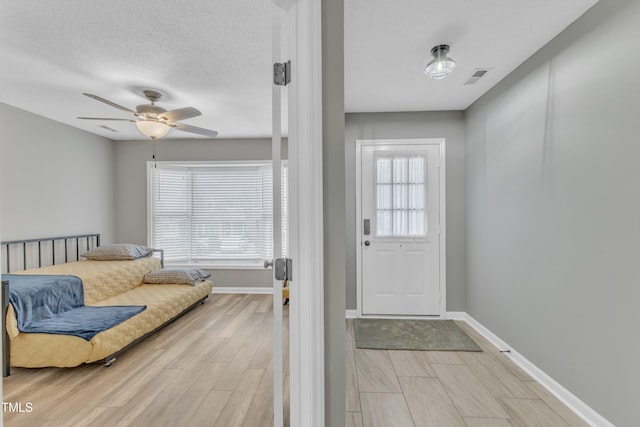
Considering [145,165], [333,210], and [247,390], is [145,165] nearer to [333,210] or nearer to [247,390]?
[247,390]

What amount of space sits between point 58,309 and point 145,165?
2.67 meters

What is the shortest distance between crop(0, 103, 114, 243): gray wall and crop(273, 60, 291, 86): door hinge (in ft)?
10.9

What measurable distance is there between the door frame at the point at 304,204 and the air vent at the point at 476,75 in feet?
6.77

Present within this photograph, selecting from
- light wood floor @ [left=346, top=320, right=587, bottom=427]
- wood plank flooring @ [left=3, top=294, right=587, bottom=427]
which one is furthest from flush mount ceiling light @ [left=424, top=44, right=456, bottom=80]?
light wood floor @ [left=346, top=320, right=587, bottom=427]

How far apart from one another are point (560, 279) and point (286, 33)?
237cm

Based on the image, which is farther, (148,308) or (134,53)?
(148,308)

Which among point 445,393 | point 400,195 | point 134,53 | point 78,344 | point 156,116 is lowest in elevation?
point 445,393

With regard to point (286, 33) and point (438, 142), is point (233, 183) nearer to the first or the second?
point (438, 142)

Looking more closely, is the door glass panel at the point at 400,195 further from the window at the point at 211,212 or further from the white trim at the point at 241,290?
the white trim at the point at 241,290

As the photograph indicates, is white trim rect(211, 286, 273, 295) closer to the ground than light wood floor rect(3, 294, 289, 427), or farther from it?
farther from it

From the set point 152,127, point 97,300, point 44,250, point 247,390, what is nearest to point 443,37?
point 152,127

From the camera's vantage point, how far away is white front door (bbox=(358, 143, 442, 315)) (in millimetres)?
3842

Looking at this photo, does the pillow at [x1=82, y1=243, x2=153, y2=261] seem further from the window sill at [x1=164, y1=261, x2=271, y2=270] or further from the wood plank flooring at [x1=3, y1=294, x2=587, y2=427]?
the wood plank flooring at [x1=3, y1=294, x2=587, y2=427]

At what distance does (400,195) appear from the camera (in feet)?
12.8
